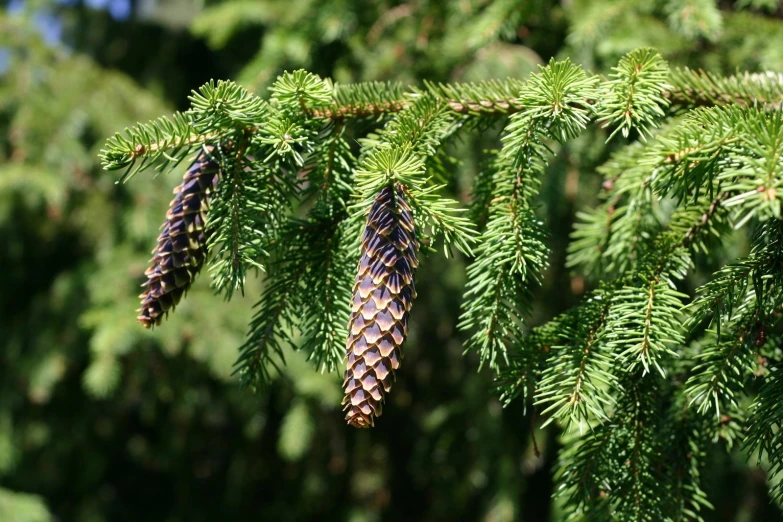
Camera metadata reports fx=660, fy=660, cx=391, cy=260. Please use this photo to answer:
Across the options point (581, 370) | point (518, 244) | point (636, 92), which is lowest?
point (581, 370)

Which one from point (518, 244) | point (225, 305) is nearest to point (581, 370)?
point (518, 244)

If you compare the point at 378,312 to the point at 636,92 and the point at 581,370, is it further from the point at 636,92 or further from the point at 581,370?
the point at 636,92

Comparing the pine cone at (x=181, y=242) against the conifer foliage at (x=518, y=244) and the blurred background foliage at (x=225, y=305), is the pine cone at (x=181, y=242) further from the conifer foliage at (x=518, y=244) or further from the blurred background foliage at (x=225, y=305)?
the blurred background foliage at (x=225, y=305)

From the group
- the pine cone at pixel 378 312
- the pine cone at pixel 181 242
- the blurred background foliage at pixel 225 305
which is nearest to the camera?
the pine cone at pixel 378 312

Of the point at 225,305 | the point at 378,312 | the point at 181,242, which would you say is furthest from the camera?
the point at 225,305

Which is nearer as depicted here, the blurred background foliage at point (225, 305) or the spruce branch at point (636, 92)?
the spruce branch at point (636, 92)

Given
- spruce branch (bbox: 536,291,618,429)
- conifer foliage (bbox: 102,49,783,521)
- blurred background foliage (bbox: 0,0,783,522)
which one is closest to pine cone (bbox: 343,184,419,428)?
conifer foliage (bbox: 102,49,783,521)

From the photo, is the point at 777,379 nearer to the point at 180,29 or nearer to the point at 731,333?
the point at 731,333

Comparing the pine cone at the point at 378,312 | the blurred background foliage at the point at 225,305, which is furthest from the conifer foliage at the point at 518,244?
the blurred background foliage at the point at 225,305
